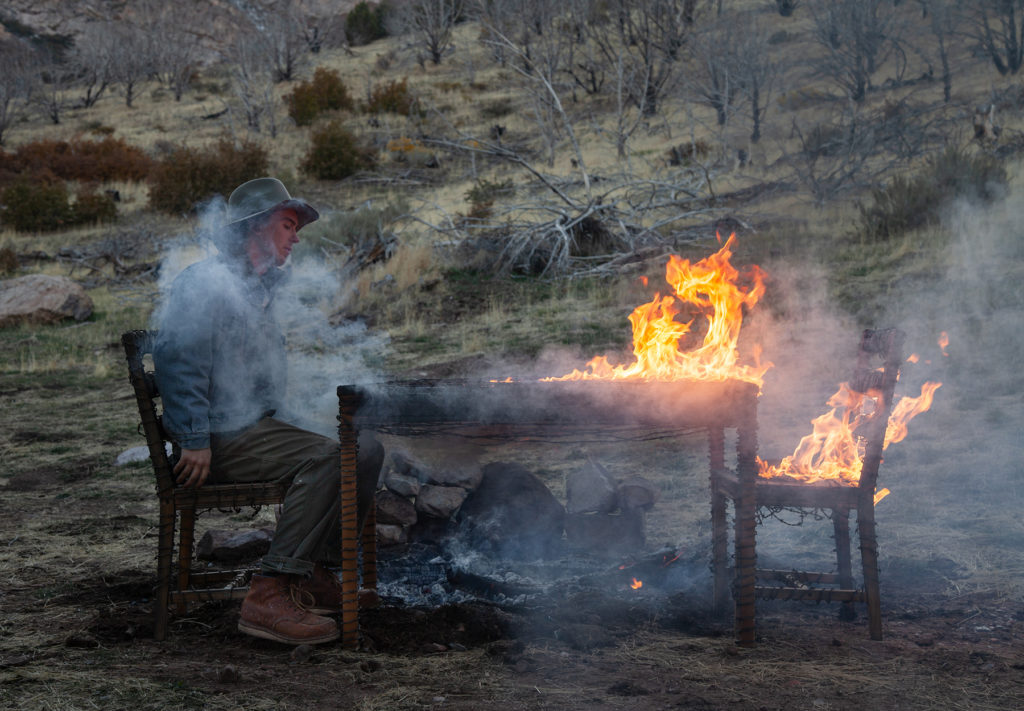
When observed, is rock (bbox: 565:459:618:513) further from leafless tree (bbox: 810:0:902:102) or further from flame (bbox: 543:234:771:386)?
leafless tree (bbox: 810:0:902:102)

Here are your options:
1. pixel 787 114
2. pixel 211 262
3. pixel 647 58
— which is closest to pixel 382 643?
pixel 211 262

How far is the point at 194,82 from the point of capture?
40125 millimetres

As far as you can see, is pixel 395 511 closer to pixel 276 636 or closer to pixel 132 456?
pixel 276 636

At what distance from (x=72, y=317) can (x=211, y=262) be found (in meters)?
11.6

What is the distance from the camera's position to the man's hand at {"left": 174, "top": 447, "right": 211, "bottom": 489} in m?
3.25

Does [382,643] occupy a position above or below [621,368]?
below

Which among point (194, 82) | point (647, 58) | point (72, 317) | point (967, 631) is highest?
point (194, 82)

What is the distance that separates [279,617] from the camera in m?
3.20

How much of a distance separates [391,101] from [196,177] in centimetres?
1094

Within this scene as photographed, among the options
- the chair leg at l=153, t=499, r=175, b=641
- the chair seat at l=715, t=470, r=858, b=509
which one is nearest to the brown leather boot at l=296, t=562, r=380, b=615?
the chair leg at l=153, t=499, r=175, b=641

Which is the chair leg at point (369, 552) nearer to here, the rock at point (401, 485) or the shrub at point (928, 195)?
the rock at point (401, 485)

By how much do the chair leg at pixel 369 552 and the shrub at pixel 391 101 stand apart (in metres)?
27.9

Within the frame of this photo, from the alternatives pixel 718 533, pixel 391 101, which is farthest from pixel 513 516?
pixel 391 101

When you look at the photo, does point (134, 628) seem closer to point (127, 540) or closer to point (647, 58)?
point (127, 540)
